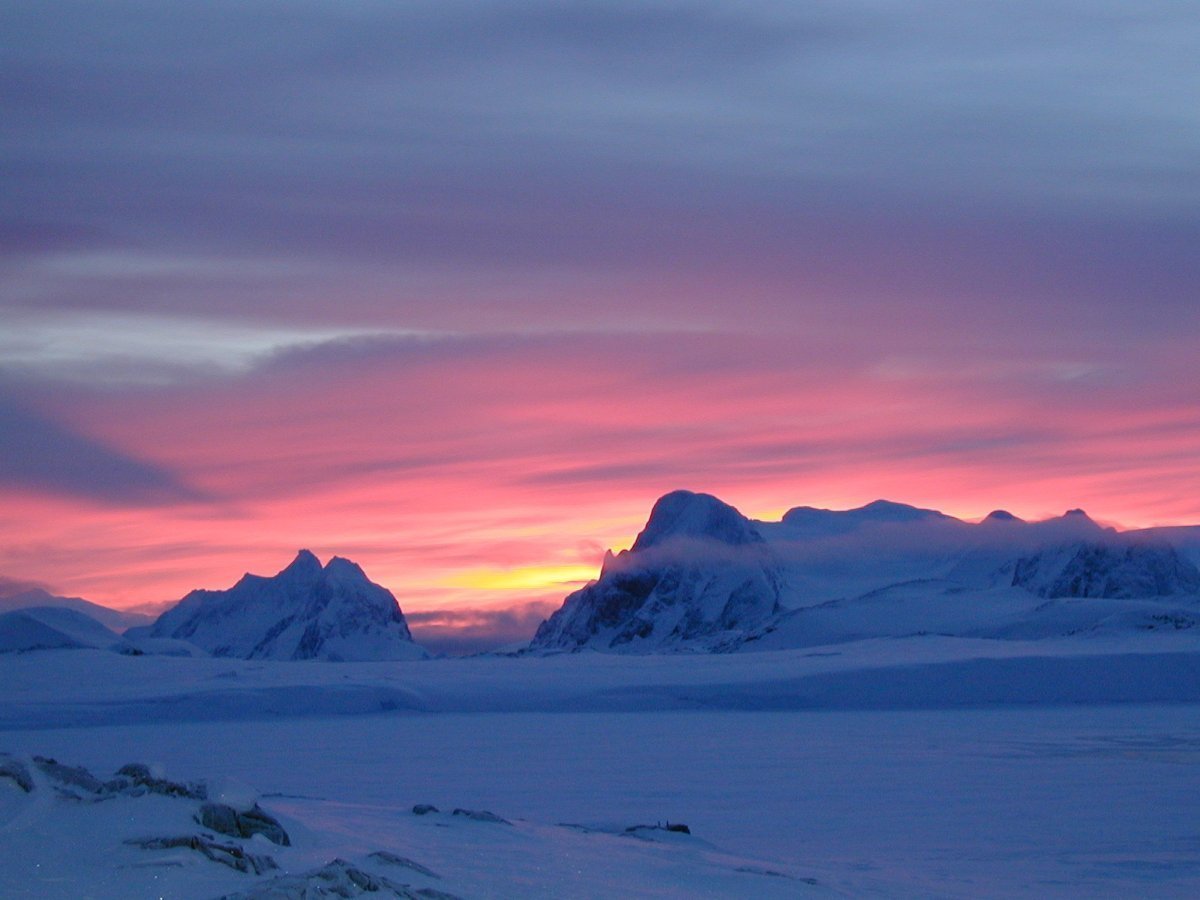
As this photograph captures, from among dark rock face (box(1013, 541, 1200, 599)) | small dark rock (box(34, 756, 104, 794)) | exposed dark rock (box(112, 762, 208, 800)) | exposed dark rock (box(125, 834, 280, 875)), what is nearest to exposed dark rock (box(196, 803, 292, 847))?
exposed dark rock (box(112, 762, 208, 800))

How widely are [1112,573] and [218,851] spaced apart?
6858 inches

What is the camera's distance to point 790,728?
79.8ft

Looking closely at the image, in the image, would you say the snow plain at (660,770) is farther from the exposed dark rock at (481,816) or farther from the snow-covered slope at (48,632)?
the snow-covered slope at (48,632)

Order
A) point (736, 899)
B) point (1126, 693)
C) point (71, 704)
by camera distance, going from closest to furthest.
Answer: point (736, 899) < point (71, 704) < point (1126, 693)

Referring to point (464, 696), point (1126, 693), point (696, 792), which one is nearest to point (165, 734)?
point (464, 696)

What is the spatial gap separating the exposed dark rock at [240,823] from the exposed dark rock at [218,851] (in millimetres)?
596

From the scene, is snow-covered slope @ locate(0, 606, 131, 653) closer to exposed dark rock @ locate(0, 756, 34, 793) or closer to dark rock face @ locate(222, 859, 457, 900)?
exposed dark rock @ locate(0, 756, 34, 793)

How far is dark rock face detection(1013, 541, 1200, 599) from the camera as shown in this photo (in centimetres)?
16438

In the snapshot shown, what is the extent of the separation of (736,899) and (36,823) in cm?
439

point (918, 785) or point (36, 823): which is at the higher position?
point (36, 823)

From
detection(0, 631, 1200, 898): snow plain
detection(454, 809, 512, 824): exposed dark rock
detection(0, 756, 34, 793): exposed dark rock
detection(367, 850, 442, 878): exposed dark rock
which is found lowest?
detection(0, 631, 1200, 898): snow plain

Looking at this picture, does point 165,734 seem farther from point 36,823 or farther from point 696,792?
point 36,823

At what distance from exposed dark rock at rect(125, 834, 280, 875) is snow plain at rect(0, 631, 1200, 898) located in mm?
97

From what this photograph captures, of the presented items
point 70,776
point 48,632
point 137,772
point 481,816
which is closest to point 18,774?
point 70,776
